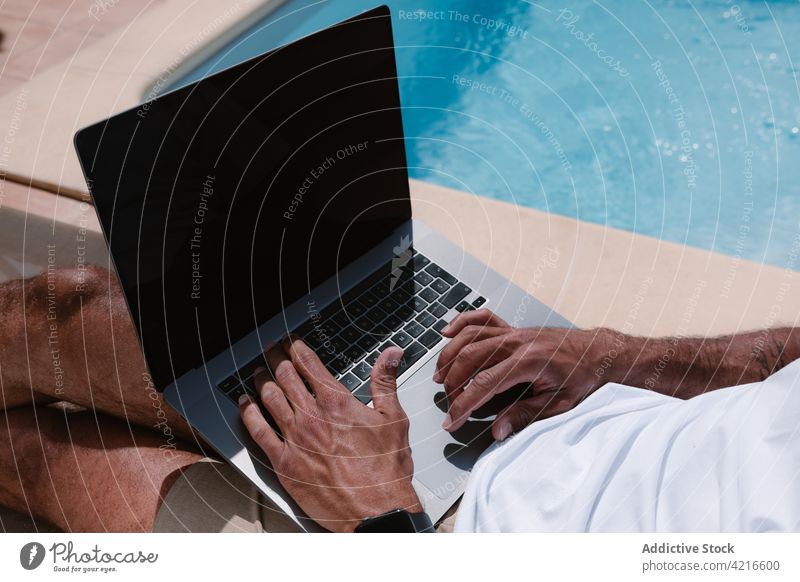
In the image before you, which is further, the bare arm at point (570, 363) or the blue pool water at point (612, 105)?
the blue pool water at point (612, 105)

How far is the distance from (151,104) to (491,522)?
358 millimetres

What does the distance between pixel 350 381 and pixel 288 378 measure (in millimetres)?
51

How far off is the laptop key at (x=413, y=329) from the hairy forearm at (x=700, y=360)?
0.17m

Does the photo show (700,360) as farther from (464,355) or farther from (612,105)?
(612,105)

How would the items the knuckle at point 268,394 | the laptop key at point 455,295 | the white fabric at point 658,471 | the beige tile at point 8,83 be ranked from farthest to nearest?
1. the beige tile at point 8,83
2. the laptop key at point 455,295
3. the knuckle at point 268,394
4. the white fabric at point 658,471

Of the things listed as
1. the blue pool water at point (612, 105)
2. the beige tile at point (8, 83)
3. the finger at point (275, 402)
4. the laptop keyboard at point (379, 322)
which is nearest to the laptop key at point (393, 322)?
the laptop keyboard at point (379, 322)

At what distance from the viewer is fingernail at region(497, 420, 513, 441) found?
512 mm

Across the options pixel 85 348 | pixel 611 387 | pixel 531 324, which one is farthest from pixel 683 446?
pixel 85 348

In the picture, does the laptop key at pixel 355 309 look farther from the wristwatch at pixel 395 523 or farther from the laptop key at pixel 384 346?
the wristwatch at pixel 395 523

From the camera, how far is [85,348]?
0.59 m

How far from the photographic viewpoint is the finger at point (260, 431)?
1.60 ft

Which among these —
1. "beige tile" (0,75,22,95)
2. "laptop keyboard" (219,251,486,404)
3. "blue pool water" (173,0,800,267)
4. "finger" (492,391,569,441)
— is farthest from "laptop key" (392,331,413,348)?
"beige tile" (0,75,22,95)

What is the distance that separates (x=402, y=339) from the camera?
58cm

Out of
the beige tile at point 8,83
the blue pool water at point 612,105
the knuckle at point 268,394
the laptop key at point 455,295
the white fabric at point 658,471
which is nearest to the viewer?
the white fabric at point 658,471
